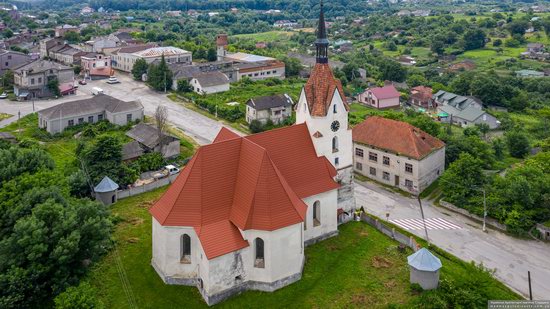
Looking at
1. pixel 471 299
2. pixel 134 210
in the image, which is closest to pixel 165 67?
pixel 134 210

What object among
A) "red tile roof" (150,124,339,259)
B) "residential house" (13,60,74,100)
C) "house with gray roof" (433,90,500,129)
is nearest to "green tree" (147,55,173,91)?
"residential house" (13,60,74,100)

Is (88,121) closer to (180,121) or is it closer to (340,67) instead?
(180,121)

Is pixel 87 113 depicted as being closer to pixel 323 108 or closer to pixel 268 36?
pixel 323 108

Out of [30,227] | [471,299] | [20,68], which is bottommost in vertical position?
[471,299]

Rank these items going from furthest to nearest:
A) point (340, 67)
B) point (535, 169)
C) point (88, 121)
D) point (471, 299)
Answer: point (340, 67), point (88, 121), point (535, 169), point (471, 299)

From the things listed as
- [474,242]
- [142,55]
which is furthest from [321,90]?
[142,55]

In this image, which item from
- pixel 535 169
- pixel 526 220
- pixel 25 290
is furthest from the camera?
pixel 535 169
